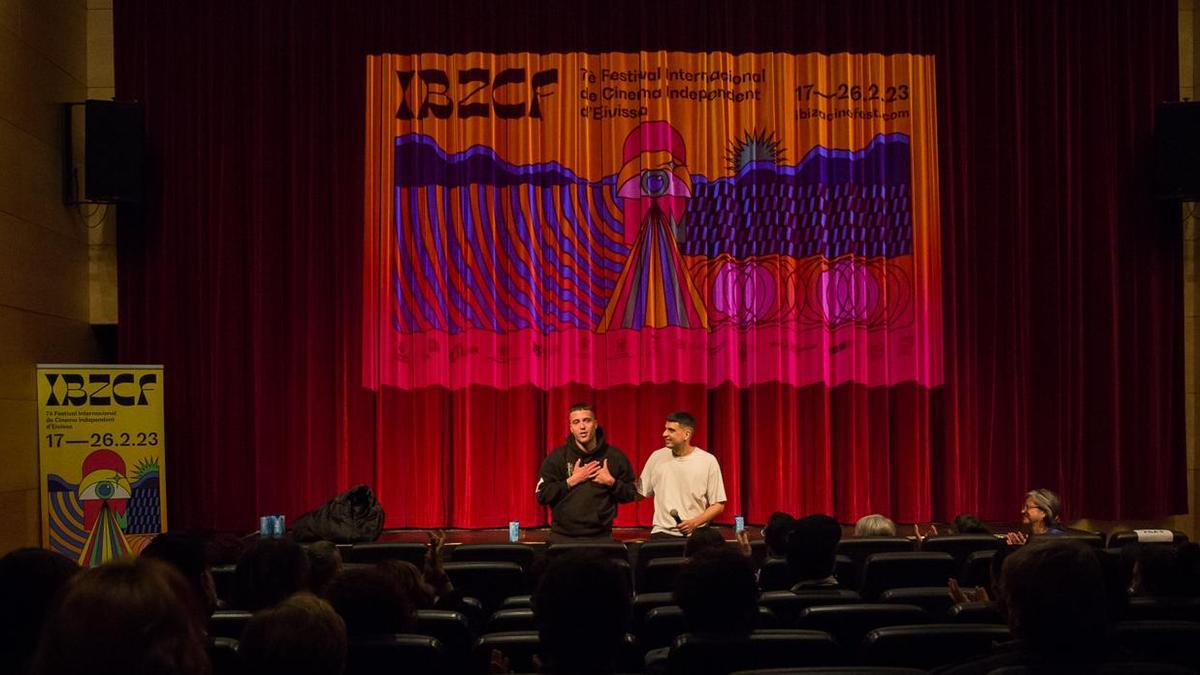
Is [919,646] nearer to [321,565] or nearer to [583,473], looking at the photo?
[321,565]

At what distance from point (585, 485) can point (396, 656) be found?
5038 mm

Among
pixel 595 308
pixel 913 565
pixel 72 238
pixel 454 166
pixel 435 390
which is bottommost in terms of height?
pixel 913 565

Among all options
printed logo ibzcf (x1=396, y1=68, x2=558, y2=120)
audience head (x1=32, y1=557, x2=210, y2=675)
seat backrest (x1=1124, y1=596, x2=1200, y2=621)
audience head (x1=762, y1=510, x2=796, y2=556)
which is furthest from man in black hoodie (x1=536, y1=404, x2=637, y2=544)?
audience head (x1=32, y1=557, x2=210, y2=675)

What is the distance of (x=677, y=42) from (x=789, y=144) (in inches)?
57.0

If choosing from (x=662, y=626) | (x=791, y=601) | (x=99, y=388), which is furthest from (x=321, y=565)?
(x=99, y=388)

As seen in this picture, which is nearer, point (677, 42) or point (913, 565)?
point (913, 565)

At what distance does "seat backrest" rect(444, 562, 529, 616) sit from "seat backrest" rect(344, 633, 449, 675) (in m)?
2.34

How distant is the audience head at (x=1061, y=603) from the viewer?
2.42 meters

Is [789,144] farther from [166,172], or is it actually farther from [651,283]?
[166,172]

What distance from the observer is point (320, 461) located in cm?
1080

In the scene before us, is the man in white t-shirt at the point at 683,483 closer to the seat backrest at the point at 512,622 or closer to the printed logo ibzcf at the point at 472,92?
the printed logo ibzcf at the point at 472,92

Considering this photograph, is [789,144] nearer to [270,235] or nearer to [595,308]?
[595,308]

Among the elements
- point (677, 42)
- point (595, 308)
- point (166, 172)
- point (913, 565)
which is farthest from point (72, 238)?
point (913, 565)

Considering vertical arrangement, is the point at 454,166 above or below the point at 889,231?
above
